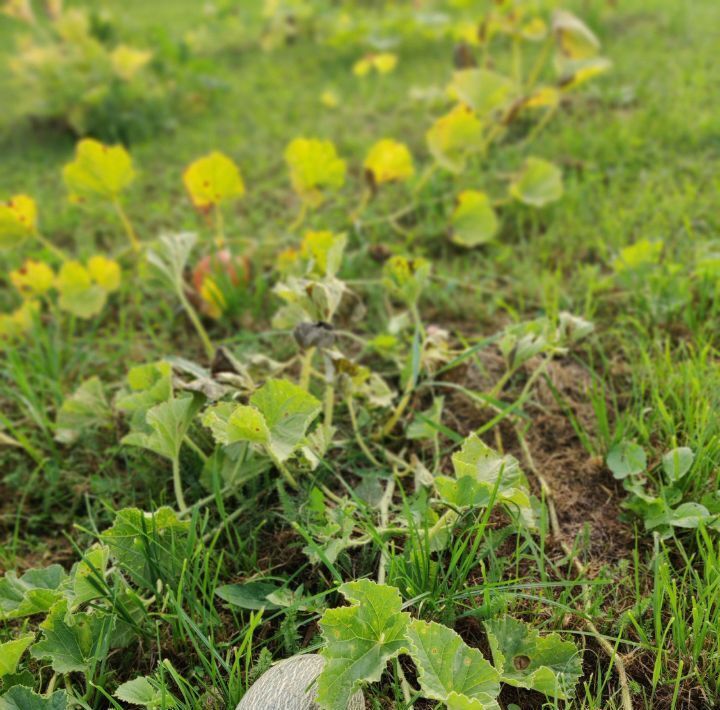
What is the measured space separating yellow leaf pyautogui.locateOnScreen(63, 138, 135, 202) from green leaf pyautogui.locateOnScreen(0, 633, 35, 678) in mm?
1174

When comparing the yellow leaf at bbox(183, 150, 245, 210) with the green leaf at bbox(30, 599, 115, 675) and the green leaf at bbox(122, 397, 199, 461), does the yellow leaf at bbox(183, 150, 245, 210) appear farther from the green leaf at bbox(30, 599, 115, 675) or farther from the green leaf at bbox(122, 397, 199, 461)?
the green leaf at bbox(30, 599, 115, 675)

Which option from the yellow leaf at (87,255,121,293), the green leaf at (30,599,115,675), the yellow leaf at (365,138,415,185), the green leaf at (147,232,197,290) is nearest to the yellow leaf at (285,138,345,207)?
the yellow leaf at (365,138,415,185)

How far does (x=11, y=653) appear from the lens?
3.24 ft

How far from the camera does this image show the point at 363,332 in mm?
1757

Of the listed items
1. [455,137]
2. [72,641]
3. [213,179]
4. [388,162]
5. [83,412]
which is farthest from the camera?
[455,137]

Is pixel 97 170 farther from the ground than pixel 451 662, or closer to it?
farther from the ground

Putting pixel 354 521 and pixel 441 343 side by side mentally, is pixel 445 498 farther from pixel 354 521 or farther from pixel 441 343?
pixel 441 343

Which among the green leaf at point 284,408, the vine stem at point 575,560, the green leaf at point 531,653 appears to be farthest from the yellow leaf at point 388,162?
the green leaf at point 531,653

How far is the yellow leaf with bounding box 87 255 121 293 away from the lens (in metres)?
1.84

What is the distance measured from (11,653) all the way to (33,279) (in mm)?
1119

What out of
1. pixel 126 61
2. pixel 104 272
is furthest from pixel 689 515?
A: pixel 126 61

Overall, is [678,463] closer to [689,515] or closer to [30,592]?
[689,515]

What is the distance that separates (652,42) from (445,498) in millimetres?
2755

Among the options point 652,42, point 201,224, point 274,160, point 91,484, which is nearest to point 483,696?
point 91,484
